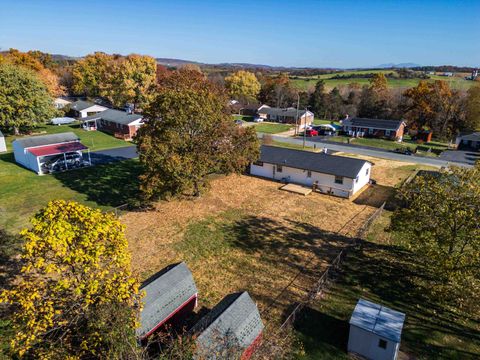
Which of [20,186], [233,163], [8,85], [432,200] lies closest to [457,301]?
[432,200]

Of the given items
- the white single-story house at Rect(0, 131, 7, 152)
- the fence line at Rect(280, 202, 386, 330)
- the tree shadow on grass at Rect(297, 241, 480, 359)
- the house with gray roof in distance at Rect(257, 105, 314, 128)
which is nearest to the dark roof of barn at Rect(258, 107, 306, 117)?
the house with gray roof in distance at Rect(257, 105, 314, 128)

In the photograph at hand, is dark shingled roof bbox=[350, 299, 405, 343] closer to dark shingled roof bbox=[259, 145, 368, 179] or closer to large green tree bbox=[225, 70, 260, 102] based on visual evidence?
dark shingled roof bbox=[259, 145, 368, 179]

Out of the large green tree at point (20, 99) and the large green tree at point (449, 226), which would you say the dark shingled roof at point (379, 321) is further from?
the large green tree at point (20, 99)

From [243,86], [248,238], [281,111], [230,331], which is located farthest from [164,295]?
[243,86]

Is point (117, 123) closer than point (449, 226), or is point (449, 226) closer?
point (449, 226)

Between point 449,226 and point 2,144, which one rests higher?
point 449,226

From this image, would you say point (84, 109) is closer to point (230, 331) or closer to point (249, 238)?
point (249, 238)

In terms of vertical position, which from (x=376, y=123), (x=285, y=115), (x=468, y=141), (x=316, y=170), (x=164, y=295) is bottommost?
(x=164, y=295)
